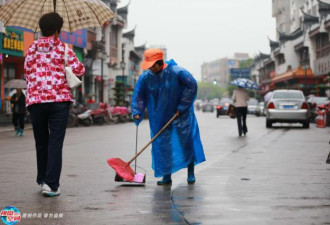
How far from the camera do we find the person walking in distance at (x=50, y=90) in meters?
6.52

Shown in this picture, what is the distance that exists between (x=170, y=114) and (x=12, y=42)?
26503mm

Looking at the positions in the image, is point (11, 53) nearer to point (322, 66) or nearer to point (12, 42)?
point (12, 42)

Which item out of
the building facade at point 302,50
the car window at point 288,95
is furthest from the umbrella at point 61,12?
the building facade at point 302,50

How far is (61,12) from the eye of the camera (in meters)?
8.14

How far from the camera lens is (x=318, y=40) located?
59.3m

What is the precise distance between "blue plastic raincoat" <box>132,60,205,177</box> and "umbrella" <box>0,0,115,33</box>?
109cm

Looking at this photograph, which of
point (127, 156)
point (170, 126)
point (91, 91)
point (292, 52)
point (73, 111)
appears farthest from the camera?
point (292, 52)

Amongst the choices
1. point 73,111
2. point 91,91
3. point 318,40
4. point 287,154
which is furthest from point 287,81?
point 287,154

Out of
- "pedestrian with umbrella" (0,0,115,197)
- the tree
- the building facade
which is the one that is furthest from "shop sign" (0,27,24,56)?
"pedestrian with umbrella" (0,0,115,197)

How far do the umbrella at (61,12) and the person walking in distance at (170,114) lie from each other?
1.09 metres

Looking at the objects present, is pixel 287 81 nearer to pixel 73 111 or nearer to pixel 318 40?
pixel 318 40

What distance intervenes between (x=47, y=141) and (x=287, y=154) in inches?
250

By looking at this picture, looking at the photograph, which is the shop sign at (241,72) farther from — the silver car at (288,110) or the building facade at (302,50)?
the silver car at (288,110)

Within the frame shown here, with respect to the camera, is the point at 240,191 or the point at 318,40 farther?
the point at 318,40
